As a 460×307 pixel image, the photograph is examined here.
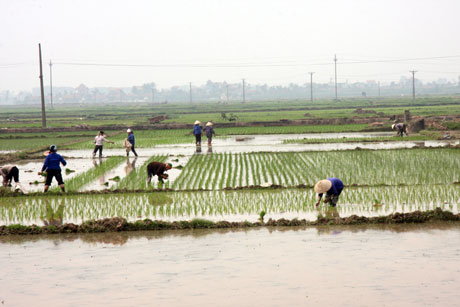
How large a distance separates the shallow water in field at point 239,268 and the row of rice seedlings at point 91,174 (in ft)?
15.0

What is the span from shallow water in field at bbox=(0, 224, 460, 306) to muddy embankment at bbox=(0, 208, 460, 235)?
8.1 inches

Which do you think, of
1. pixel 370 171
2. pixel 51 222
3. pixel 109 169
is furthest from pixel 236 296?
pixel 109 169

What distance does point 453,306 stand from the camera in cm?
575

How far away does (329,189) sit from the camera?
1002 cm

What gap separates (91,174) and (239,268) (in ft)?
31.2

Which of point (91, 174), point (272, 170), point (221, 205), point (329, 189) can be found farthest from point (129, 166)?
point (329, 189)

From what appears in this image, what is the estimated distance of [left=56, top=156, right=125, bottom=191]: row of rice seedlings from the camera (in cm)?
1377

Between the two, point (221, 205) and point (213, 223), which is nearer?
point (213, 223)

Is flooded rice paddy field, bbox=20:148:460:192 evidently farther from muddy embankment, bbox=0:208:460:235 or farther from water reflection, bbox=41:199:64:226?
muddy embankment, bbox=0:208:460:235

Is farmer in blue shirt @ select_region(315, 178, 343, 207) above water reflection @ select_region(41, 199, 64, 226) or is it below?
above

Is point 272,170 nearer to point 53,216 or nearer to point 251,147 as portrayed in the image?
point 53,216

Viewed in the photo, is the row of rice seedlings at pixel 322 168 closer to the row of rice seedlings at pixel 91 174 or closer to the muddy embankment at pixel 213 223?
the row of rice seedlings at pixel 91 174

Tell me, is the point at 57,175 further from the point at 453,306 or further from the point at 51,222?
the point at 453,306

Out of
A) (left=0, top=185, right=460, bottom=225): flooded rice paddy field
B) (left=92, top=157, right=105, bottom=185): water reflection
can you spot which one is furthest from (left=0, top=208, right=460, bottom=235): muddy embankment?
(left=92, top=157, right=105, bottom=185): water reflection
